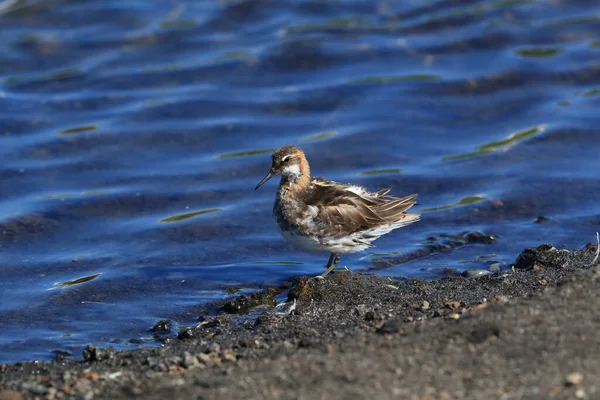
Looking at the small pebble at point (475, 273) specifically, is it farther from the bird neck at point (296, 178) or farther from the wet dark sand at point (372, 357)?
the bird neck at point (296, 178)

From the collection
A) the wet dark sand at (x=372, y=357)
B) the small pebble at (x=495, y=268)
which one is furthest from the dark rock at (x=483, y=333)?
the small pebble at (x=495, y=268)

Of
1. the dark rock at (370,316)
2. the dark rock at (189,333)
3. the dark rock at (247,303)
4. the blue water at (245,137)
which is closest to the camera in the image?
the dark rock at (370,316)

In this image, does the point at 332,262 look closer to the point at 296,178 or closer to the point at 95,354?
the point at 296,178

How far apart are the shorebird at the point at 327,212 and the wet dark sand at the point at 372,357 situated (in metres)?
1.26

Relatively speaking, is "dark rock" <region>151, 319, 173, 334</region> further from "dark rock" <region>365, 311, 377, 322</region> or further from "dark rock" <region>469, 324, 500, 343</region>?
"dark rock" <region>469, 324, 500, 343</region>

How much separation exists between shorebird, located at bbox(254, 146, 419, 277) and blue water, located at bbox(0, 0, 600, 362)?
59cm

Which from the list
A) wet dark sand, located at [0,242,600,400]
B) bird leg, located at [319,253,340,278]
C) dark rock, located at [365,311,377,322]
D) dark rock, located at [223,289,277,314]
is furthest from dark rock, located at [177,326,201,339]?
bird leg, located at [319,253,340,278]

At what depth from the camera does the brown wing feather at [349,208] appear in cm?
1016

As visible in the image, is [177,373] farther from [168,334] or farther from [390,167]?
[390,167]

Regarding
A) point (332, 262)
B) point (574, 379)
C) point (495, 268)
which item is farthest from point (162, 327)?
point (574, 379)

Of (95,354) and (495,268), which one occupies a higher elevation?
(95,354)

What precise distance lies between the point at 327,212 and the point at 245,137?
4837 millimetres

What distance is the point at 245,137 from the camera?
1472 cm

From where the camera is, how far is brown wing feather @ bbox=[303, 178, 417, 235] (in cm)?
1016
